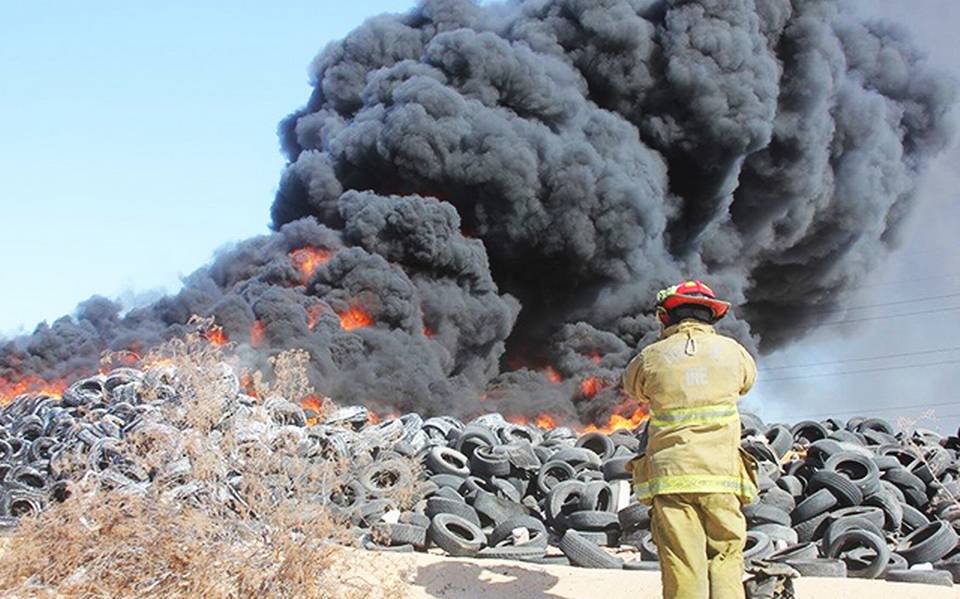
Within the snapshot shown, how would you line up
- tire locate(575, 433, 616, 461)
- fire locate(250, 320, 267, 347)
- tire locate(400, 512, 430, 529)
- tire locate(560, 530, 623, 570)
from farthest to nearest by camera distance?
1. fire locate(250, 320, 267, 347)
2. tire locate(575, 433, 616, 461)
3. tire locate(400, 512, 430, 529)
4. tire locate(560, 530, 623, 570)

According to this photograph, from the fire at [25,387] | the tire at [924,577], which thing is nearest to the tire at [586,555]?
the tire at [924,577]

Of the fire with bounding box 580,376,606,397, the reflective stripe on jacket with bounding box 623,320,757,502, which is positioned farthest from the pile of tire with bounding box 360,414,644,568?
the fire with bounding box 580,376,606,397

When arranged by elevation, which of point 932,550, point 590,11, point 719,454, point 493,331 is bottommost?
point 932,550

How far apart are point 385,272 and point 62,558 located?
67.8 feet

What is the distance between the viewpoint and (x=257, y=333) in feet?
82.7

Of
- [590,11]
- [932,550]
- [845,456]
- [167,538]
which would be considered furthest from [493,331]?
[167,538]

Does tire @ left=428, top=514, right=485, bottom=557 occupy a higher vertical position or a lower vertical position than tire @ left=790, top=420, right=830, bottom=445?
lower

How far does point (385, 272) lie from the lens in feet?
88.4

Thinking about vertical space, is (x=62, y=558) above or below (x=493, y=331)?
below

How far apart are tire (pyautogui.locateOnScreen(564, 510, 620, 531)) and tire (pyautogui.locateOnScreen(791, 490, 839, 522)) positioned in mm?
1862

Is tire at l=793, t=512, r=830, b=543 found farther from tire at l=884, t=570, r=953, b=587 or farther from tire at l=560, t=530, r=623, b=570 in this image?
tire at l=560, t=530, r=623, b=570

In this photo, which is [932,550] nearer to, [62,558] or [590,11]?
[62,558]

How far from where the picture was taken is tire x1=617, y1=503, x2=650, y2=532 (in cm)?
933

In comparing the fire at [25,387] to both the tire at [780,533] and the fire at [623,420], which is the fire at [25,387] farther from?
the tire at [780,533]
